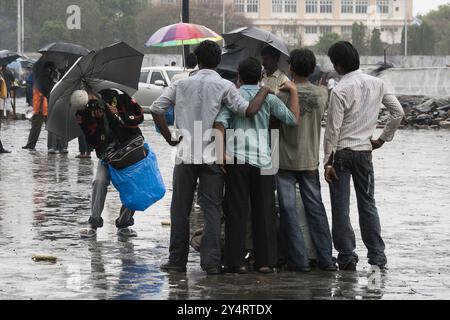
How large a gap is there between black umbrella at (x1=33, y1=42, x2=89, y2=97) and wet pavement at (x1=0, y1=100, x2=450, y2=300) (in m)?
2.31

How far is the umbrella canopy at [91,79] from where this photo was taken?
38.1 ft

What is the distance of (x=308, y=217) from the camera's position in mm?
9695

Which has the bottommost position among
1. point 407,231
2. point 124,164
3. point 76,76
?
point 407,231

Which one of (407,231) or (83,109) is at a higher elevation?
(83,109)

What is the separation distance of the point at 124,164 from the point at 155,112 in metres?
1.73

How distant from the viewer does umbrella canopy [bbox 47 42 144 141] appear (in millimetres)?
11602

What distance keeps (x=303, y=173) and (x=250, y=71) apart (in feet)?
3.02

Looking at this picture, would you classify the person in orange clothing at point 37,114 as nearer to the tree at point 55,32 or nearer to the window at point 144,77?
the window at point 144,77

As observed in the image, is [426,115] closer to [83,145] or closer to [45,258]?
[83,145]

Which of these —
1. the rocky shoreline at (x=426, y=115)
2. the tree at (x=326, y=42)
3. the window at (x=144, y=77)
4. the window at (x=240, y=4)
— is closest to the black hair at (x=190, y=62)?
the rocky shoreline at (x=426, y=115)

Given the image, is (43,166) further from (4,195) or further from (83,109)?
(83,109)

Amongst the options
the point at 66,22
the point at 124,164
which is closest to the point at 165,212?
the point at 124,164

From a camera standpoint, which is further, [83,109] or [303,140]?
[83,109]
